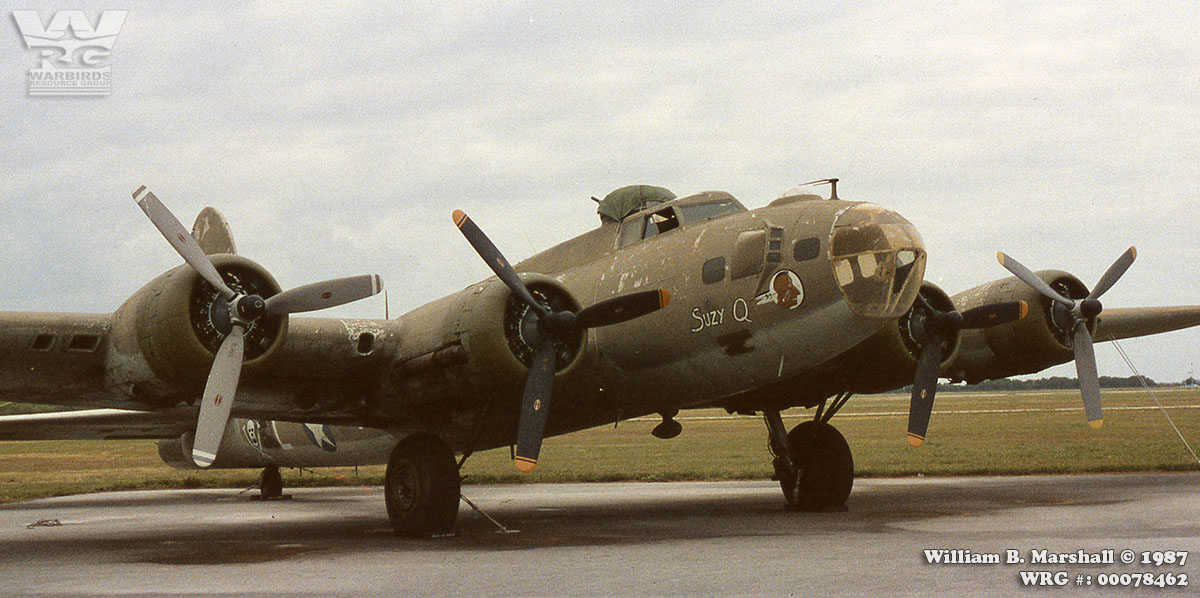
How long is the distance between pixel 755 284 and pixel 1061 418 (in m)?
48.8

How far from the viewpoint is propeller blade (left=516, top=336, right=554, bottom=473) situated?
1412cm

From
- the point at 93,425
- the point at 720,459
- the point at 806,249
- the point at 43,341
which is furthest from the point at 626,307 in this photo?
the point at 720,459

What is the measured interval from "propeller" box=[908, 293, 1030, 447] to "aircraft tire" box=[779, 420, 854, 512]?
1.27 m

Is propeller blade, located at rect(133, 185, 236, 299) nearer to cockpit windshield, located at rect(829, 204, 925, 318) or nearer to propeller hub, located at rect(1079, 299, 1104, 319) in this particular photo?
cockpit windshield, located at rect(829, 204, 925, 318)

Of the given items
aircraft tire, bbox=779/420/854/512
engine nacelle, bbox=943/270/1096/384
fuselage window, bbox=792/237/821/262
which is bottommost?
aircraft tire, bbox=779/420/854/512

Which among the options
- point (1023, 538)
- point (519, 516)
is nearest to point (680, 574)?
point (1023, 538)

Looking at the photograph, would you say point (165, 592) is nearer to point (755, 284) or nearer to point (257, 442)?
point (755, 284)

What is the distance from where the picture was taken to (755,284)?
14484mm

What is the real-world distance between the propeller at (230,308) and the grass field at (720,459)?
1168 centimetres

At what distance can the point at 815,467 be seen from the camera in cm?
1756

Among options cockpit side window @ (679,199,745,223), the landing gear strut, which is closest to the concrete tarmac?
the landing gear strut

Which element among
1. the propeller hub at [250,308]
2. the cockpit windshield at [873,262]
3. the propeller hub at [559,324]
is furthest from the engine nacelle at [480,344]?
the cockpit windshield at [873,262]

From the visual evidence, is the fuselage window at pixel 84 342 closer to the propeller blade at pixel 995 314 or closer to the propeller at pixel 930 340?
the propeller at pixel 930 340

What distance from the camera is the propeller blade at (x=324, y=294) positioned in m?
13.5
